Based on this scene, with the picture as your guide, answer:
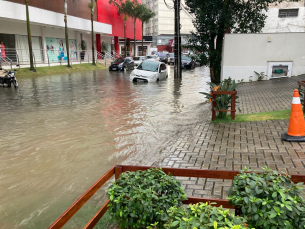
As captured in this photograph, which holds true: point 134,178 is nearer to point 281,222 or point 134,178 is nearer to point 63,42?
point 281,222

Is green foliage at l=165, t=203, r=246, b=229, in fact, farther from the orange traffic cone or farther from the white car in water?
the white car in water

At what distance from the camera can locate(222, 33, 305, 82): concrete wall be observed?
575 inches

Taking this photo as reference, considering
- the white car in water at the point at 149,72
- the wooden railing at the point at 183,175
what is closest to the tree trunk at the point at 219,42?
the white car in water at the point at 149,72

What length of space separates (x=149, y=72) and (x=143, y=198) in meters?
17.0

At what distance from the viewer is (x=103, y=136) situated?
7168 millimetres

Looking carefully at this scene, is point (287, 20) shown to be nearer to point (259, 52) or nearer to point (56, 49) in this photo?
point (259, 52)

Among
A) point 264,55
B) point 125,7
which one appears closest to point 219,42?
point 264,55

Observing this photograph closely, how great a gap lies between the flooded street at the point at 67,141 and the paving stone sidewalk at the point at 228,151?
22.4 inches

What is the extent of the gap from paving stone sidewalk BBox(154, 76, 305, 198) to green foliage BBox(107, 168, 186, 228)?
1362mm

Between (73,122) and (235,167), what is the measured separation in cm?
551

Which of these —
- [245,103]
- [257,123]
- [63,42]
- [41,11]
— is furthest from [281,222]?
[63,42]

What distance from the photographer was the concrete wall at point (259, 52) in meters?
14.6

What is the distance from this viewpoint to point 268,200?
7.41ft

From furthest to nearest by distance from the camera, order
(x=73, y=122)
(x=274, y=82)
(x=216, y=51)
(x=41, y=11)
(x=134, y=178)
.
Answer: (x=41, y=11) → (x=274, y=82) → (x=216, y=51) → (x=73, y=122) → (x=134, y=178)
